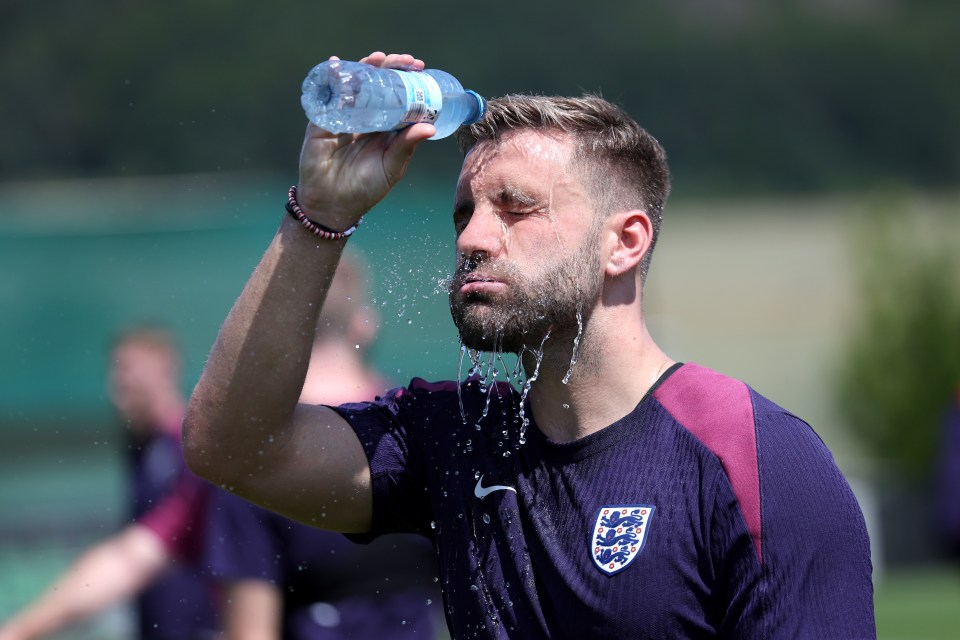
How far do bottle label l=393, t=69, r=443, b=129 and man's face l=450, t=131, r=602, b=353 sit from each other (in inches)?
8.4

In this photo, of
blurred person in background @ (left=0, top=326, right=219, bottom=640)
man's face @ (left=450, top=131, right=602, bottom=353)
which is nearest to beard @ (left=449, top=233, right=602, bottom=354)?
man's face @ (left=450, top=131, right=602, bottom=353)

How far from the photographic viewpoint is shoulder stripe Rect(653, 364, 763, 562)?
2.80 metres

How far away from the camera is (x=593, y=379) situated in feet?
10.5

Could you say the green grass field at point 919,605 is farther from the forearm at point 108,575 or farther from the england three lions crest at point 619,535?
the england three lions crest at point 619,535

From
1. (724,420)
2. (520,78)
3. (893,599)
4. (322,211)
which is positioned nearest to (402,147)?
(322,211)

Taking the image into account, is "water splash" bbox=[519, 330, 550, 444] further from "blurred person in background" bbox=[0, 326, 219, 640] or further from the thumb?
"blurred person in background" bbox=[0, 326, 219, 640]

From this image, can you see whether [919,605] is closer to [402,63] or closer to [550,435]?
[550,435]

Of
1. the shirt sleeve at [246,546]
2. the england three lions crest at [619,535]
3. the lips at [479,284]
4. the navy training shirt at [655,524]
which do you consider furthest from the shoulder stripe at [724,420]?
the shirt sleeve at [246,546]

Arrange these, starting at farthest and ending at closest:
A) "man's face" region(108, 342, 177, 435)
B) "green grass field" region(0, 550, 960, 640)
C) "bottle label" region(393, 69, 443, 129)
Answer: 1. "green grass field" region(0, 550, 960, 640)
2. "man's face" region(108, 342, 177, 435)
3. "bottle label" region(393, 69, 443, 129)

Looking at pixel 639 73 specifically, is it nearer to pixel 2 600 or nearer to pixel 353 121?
pixel 2 600

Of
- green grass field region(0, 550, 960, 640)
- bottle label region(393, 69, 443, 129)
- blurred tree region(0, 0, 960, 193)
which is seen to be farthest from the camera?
blurred tree region(0, 0, 960, 193)

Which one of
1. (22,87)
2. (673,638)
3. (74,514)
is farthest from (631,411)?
(22,87)

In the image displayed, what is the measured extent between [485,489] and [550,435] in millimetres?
197

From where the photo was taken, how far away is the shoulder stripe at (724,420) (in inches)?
110
